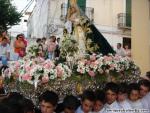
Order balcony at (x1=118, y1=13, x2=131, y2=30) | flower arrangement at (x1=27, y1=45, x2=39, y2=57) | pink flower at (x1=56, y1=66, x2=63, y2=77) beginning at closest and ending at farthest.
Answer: pink flower at (x1=56, y1=66, x2=63, y2=77)
flower arrangement at (x1=27, y1=45, x2=39, y2=57)
balcony at (x1=118, y1=13, x2=131, y2=30)

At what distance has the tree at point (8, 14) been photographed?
943 inches

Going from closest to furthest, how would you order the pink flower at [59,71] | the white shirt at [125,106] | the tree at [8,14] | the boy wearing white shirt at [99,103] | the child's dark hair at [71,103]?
the child's dark hair at [71,103], the boy wearing white shirt at [99,103], the white shirt at [125,106], the pink flower at [59,71], the tree at [8,14]

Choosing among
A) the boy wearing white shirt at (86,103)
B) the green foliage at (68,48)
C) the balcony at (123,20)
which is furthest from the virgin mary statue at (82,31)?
the balcony at (123,20)

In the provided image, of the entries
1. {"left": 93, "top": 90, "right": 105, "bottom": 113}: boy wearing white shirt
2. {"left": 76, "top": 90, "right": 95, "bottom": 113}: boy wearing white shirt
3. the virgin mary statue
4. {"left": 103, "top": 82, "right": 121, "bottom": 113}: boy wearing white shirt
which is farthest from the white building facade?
{"left": 76, "top": 90, "right": 95, "bottom": 113}: boy wearing white shirt

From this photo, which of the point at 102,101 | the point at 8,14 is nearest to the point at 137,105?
the point at 102,101

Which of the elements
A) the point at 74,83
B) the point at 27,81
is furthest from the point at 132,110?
the point at 27,81

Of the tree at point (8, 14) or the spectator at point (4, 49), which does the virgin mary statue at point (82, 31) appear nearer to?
the spectator at point (4, 49)

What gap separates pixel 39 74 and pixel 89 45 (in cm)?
243

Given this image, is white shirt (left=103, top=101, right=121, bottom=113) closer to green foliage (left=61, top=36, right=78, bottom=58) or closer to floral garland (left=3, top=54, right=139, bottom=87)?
floral garland (left=3, top=54, right=139, bottom=87)

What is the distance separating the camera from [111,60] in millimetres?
6434

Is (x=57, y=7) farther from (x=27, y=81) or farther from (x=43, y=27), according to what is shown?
(x=27, y=81)

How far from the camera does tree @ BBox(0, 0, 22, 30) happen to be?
24.0m

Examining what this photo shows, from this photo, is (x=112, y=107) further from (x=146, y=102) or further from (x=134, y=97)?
(x=146, y=102)

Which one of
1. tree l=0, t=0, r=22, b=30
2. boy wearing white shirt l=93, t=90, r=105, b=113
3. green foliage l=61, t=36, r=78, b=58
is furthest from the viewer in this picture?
tree l=0, t=0, r=22, b=30
